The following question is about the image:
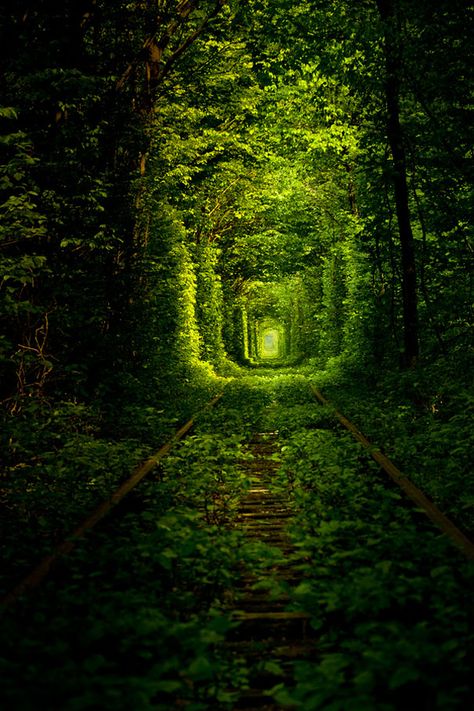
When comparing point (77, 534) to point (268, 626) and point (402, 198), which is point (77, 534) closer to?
point (268, 626)

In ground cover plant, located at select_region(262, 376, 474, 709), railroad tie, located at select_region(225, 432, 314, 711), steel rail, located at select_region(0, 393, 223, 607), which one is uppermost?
steel rail, located at select_region(0, 393, 223, 607)

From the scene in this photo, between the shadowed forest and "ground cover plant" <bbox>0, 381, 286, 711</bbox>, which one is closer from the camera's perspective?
"ground cover plant" <bbox>0, 381, 286, 711</bbox>

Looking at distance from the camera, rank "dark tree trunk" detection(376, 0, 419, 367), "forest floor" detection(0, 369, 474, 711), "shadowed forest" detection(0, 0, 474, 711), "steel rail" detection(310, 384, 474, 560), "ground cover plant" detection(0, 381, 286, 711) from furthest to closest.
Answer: "dark tree trunk" detection(376, 0, 419, 367) → "steel rail" detection(310, 384, 474, 560) → "shadowed forest" detection(0, 0, 474, 711) → "forest floor" detection(0, 369, 474, 711) → "ground cover plant" detection(0, 381, 286, 711)

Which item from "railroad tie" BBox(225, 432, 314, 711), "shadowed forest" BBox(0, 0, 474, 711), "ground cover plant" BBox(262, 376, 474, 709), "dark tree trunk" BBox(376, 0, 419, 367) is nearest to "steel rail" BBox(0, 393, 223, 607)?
"shadowed forest" BBox(0, 0, 474, 711)

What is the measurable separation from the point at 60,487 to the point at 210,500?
165cm

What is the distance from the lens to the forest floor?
8.27ft

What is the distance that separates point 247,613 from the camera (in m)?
3.65

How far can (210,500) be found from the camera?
5.89 meters

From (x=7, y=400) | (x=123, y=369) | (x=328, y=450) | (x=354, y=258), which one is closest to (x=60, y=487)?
(x=7, y=400)

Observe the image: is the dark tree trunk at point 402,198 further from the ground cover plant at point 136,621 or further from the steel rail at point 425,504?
the ground cover plant at point 136,621

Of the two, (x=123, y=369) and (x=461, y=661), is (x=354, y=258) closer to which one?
(x=123, y=369)

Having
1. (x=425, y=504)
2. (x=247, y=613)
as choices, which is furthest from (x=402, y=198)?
(x=247, y=613)

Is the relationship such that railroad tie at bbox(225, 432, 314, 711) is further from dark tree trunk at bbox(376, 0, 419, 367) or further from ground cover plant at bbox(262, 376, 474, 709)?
dark tree trunk at bbox(376, 0, 419, 367)

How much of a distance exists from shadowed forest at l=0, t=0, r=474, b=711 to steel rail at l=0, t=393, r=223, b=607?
0.06 meters
